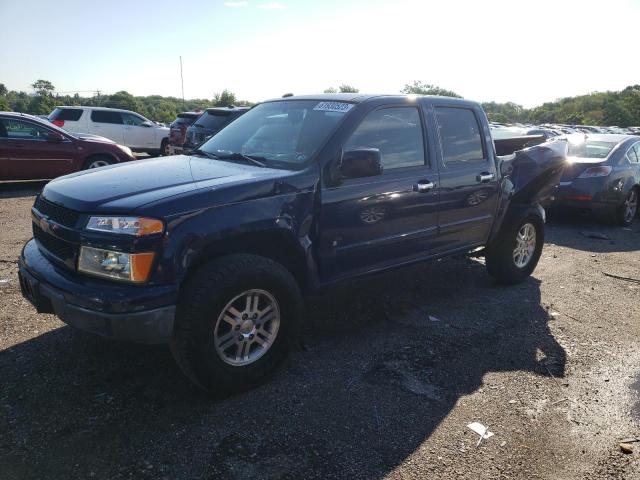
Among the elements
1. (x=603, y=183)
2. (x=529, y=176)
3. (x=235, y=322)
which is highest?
(x=529, y=176)

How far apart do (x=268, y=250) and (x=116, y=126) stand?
15082 mm

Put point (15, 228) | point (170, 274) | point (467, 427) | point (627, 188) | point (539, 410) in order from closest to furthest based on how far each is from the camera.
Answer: point (170, 274) → point (467, 427) → point (539, 410) → point (15, 228) → point (627, 188)

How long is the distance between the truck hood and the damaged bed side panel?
2696 mm

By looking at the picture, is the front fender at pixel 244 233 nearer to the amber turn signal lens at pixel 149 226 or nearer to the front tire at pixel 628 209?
the amber turn signal lens at pixel 149 226

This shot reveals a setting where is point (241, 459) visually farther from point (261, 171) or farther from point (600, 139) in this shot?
point (600, 139)

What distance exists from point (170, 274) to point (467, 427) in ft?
6.40

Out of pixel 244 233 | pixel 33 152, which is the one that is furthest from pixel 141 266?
pixel 33 152

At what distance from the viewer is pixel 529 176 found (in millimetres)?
5352

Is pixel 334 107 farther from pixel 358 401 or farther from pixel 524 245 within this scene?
pixel 524 245

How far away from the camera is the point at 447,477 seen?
2.55 meters

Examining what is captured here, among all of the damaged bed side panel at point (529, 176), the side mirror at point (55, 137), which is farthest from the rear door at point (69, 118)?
the damaged bed side panel at point (529, 176)

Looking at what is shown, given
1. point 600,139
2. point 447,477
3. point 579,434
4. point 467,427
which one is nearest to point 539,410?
point 579,434

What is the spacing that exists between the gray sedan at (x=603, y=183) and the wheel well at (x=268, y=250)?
6683 millimetres

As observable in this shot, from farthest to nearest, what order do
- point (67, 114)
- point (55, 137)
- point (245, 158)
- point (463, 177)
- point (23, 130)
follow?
point (67, 114), point (55, 137), point (23, 130), point (463, 177), point (245, 158)
